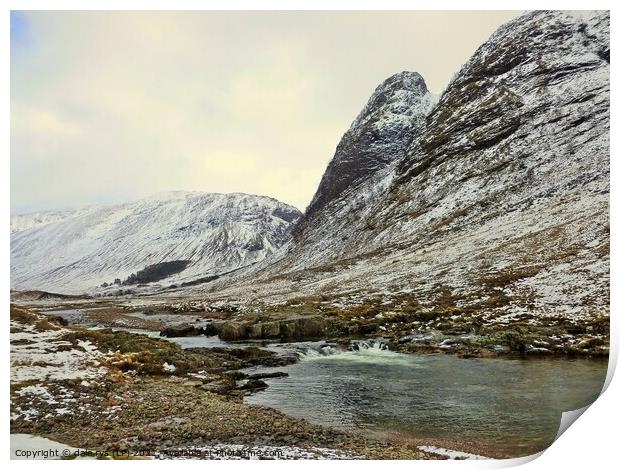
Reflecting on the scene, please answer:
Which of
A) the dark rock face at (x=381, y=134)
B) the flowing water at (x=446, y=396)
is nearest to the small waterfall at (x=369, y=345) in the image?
the flowing water at (x=446, y=396)

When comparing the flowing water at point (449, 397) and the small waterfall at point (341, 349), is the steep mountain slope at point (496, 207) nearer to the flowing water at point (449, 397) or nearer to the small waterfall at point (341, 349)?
the flowing water at point (449, 397)

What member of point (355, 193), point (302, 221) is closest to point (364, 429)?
A: point (355, 193)

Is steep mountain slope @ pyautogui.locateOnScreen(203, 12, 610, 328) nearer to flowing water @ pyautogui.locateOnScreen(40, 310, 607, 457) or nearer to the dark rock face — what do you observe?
flowing water @ pyautogui.locateOnScreen(40, 310, 607, 457)

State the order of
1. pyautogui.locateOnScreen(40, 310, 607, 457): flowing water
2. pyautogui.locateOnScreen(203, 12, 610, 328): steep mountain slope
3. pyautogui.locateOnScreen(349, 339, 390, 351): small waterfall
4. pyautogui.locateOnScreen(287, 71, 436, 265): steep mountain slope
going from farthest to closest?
pyautogui.locateOnScreen(287, 71, 436, 265): steep mountain slope < pyautogui.locateOnScreen(203, 12, 610, 328): steep mountain slope < pyautogui.locateOnScreen(349, 339, 390, 351): small waterfall < pyautogui.locateOnScreen(40, 310, 607, 457): flowing water

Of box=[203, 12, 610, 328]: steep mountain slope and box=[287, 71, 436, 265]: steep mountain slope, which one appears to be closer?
box=[203, 12, 610, 328]: steep mountain slope

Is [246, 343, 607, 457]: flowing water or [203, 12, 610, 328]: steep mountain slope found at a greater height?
[203, 12, 610, 328]: steep mountain slope

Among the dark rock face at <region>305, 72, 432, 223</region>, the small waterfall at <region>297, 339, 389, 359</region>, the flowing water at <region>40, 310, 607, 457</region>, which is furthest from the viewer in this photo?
the dark rock face at <region>305, 72, 432, 223</region>

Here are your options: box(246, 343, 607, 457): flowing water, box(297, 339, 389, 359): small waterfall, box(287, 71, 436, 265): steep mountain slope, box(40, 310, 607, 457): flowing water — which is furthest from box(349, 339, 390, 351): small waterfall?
box(287, 71, 436, 265): steep mountain slope
